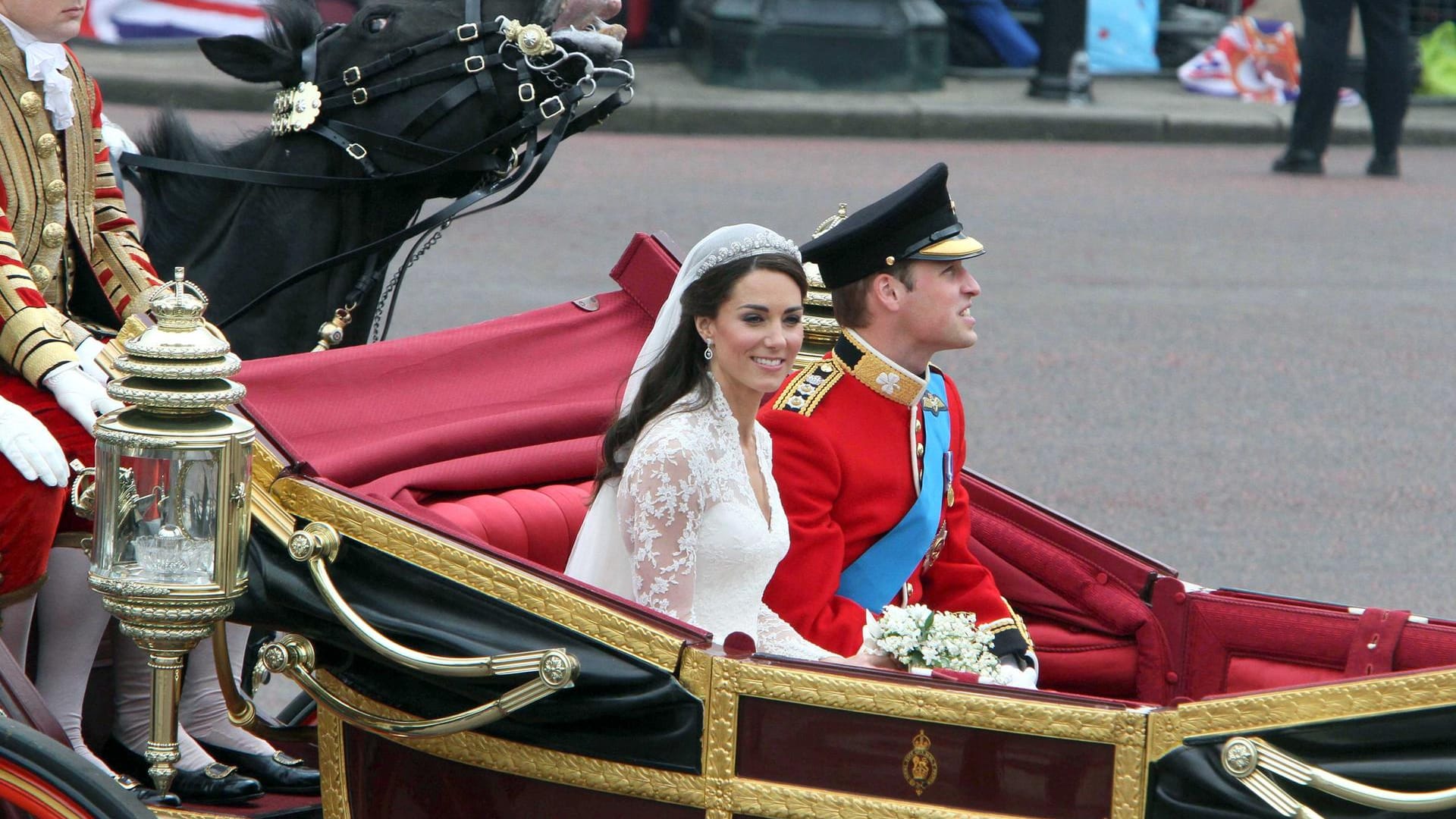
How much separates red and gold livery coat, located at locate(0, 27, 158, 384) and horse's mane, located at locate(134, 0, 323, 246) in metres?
0.53

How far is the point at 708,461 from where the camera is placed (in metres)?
2.70

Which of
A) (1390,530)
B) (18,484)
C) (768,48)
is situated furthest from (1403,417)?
(768,48)

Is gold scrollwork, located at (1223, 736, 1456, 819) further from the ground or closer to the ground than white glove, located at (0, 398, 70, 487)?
closer to the ground

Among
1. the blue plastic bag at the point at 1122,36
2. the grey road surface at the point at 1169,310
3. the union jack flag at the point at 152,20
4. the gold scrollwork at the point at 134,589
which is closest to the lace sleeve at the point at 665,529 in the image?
the gold scrollwork at the point at 134,589

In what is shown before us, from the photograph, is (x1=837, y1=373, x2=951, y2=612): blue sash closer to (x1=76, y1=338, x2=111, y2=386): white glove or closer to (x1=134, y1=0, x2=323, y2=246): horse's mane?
(x1=76, y1=338, x2=111, y2=386): white glove

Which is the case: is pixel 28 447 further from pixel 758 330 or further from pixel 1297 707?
pixel 1297 707

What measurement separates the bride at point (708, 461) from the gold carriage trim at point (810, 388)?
24 centimetres

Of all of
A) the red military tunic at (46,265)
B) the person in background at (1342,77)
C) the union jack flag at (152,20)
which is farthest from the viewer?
the union jack flag at (152,20)

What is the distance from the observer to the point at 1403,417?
6.78m

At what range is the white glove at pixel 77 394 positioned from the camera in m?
2.74

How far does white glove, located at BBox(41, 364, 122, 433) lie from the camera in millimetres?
2742

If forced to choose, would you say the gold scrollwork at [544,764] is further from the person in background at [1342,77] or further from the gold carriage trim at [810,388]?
the person in background at [1342,77]

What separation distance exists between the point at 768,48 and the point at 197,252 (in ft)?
30.2

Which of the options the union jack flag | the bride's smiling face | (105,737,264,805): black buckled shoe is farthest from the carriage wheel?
the union jack flag
